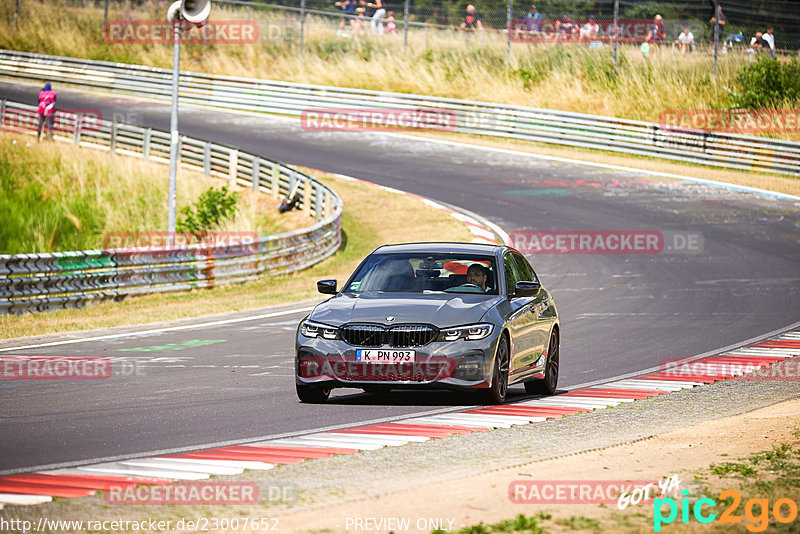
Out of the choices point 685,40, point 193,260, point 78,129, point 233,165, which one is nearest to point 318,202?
point 233,165

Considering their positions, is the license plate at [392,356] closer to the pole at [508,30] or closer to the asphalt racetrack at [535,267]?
the asphalt racetrack at [535,267]

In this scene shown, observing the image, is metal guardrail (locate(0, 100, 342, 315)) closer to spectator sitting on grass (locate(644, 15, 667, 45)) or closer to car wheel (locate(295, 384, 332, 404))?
car wheel (locate(295, 384, 332, 404))

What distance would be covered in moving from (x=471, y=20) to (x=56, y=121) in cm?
1505

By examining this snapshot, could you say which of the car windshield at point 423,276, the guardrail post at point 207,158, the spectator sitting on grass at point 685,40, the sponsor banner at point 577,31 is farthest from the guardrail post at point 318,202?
the car windshield at point 423,276

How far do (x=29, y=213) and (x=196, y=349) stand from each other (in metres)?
18.3

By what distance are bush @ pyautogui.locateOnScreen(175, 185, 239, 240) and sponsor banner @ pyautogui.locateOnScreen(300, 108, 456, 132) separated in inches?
596

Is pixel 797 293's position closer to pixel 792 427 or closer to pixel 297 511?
pixel 792 427

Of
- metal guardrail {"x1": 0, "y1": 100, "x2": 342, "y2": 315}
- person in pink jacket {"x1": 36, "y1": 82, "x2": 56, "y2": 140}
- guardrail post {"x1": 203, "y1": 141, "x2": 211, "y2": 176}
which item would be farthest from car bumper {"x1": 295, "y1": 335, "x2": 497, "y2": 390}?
person in pink jacket {"x1": 36, "y1": 82, "x2": 56, "y2": 140}

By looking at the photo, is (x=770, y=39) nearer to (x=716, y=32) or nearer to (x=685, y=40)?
(x=716, y=32)

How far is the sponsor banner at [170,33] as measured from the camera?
174 ft

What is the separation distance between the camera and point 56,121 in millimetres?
40594

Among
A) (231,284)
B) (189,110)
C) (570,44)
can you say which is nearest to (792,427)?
(231,284)

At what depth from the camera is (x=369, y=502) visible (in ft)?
21.6

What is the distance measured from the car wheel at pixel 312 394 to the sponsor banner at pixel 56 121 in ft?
99.2
